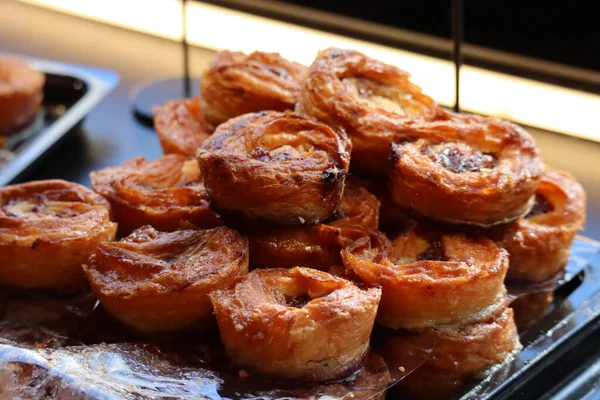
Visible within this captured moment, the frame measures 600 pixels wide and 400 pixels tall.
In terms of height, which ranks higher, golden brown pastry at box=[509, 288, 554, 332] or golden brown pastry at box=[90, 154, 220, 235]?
golden brown pastry at box=[90, 154, 220, 235]

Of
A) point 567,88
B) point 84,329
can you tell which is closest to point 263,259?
point 84,329

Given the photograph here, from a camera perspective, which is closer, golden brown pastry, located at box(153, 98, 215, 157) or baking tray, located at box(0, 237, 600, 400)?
baking tray, located at box(0, 237, 600, 400)

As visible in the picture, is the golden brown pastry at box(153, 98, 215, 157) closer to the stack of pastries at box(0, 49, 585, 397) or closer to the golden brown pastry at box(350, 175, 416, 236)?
the stack of pastries at box(0, 49, 585, 397)

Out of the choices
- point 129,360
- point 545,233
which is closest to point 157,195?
point 129,360

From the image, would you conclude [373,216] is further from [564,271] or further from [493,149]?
[564,271]

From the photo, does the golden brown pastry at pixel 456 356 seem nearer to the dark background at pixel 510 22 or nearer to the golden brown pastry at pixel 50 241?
the golden brown pastry at pixel 50 241

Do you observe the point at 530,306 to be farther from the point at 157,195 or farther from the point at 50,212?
the point at 50,212

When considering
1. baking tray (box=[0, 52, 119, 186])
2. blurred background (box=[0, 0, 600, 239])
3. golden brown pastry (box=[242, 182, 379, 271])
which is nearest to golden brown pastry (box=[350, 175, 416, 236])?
golden brown pastry (box=[242, 182, 379, 271])
